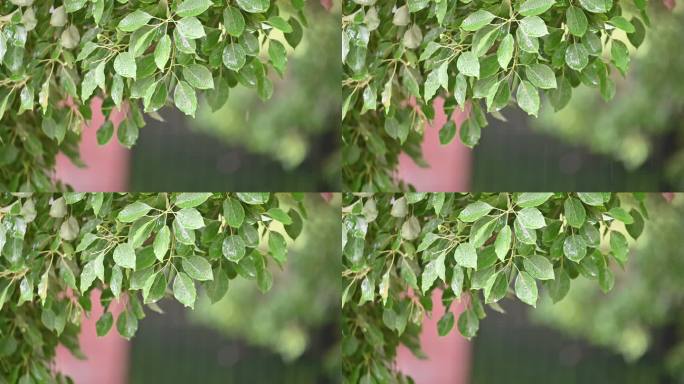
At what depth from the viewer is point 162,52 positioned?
1778 mm

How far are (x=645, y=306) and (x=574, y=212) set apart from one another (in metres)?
0.26

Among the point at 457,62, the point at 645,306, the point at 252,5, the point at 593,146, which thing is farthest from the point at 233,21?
the point at 645,306

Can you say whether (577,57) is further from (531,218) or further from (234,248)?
(234,248)

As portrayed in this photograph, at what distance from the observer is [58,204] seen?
1.86 metres

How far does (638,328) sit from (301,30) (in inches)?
37.1

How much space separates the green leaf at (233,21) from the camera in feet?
5.90

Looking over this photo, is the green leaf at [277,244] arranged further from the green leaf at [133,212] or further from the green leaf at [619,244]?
the green leaf at [619,244]

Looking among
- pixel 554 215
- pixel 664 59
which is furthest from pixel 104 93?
pixel 664 59

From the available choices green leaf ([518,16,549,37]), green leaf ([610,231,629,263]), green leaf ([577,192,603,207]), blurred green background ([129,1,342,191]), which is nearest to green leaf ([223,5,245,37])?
blurred green background ([129,1,342,191])

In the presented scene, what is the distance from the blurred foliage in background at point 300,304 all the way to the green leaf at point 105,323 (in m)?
0.18

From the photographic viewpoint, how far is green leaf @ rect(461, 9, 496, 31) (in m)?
1.77

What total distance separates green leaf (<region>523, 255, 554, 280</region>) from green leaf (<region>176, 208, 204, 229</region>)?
26.4 inches

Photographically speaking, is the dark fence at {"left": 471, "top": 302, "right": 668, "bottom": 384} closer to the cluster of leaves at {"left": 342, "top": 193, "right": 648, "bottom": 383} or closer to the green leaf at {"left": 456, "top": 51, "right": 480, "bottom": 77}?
the cluster of leaves at {"left": 342, "top": 193, "right": 648, "bottom": 383}

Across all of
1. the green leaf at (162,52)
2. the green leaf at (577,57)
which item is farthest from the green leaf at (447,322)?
the green leaf at (162,52)
